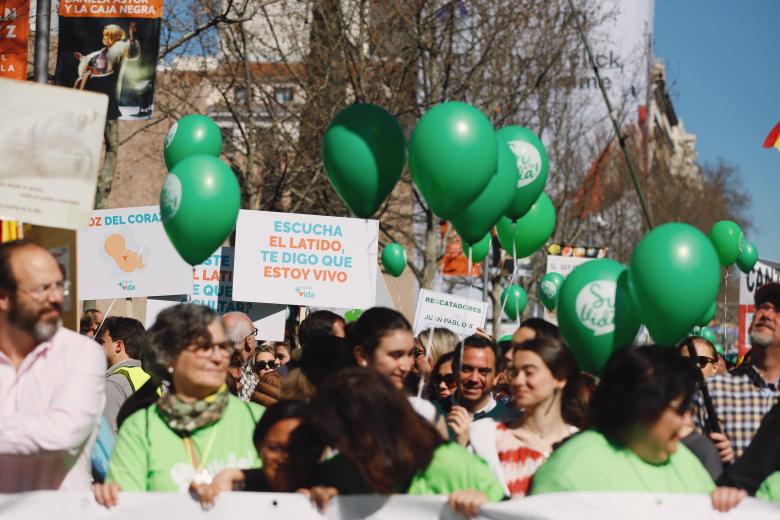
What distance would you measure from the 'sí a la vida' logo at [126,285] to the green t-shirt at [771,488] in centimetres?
595

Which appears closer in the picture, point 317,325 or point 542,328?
point 542,328

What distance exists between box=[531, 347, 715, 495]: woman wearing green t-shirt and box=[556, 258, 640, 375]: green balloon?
114cm

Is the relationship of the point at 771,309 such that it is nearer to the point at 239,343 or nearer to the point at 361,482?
the point at 361,482

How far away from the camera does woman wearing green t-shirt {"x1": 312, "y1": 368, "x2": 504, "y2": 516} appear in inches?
151

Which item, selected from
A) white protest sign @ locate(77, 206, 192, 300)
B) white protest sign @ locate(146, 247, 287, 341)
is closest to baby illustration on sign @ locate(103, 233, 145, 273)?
white protest sign @ locate(77, 206, 192, 300)

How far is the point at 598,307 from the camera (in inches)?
208

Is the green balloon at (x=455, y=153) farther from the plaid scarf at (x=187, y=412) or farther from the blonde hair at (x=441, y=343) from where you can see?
the plaid scarf at (x=187, y=412)

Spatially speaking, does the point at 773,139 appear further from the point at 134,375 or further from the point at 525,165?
the point at 134,375

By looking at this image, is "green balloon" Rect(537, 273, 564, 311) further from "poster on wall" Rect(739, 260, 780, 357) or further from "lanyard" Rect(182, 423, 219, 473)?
"lanyard" Rect(182, 423, 219, 473)

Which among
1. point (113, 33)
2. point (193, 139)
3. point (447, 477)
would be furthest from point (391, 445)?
point (113, 33)

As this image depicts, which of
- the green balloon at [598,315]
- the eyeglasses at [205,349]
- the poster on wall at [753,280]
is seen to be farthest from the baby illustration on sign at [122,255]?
the poster on wall at [753,280]

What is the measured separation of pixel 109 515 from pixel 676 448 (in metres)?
1.91

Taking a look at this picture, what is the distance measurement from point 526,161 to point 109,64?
4163 millimetres

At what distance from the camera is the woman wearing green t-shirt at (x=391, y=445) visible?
151 inches
